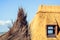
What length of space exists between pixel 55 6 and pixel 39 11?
153cm

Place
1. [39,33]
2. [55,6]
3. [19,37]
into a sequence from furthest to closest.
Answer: [55,6]
[39,33]
[19,37]

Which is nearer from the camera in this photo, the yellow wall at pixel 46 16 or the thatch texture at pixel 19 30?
the thatch texture at pixel 19 30

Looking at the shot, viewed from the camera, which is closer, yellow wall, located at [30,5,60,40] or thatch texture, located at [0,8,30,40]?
thatch texture, located at [0,8,30,40]

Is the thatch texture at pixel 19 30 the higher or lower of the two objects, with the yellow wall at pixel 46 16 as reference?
lower

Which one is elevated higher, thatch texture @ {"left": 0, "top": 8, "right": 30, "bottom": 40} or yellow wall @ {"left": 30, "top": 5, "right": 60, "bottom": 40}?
yellow wall @ {"left": 30, "top": 5, "right": 60, "bottom": 40}

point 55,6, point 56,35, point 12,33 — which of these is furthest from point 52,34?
point 12,33

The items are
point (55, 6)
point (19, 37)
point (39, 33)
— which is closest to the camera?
point (19, 37)

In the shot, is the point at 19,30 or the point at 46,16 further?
the point at 46,16

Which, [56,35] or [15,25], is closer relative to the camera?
[15,25]

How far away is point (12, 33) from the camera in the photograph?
9.66m

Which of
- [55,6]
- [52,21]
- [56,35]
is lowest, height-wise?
[56,35]

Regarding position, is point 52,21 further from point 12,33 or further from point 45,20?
point 12,33

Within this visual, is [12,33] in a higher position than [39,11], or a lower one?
lower

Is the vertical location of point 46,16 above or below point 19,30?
above
